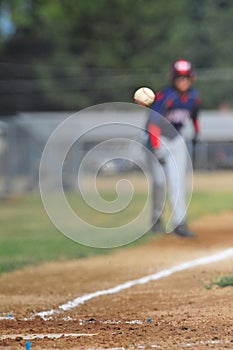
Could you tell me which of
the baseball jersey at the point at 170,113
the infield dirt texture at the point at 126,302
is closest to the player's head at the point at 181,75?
the baseball jersey at the point at 170,113

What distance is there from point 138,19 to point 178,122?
39.4 meters

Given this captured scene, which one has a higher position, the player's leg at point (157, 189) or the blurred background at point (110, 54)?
the blurred background at point (110, 54)

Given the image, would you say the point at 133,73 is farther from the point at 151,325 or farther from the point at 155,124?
the point at 151,325

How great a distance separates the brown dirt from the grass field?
1.58 ft

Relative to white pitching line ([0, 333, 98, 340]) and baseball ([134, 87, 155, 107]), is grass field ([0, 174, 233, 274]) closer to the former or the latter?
baseball ([134, 87, 155, 107])

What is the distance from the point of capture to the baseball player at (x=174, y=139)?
11703 millimetres

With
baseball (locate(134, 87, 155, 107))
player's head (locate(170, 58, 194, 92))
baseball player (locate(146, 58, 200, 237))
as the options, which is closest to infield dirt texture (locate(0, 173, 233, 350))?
baseball player (locate(146, 58, 200, 237))

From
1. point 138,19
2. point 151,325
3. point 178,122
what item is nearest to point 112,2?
point 138,19

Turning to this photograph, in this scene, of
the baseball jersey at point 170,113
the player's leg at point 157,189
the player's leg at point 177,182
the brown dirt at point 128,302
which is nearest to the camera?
the brown dirt at point 128,302

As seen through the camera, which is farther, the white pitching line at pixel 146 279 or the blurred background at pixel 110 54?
the blurred background at pixel 110 54

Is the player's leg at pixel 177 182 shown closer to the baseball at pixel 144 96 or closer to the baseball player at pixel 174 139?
the baseball player at pixel 174 139

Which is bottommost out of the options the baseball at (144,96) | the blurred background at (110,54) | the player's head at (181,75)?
the baseball at (144,96)

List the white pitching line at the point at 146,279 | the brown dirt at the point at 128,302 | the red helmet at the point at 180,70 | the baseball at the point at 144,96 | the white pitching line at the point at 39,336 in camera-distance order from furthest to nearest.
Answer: the red helmet at the point at 180,70, the baseball at the point at 144,96, the white pitching line at the point at 146,279, the white pitching line at the point at 39,336, the brown dirt at the point at 128,302

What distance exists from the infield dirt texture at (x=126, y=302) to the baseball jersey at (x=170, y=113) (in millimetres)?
1375
